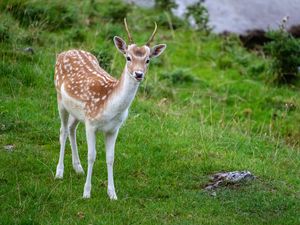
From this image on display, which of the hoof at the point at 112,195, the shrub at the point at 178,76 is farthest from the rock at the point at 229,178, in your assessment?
the shrub at the point at 178,76

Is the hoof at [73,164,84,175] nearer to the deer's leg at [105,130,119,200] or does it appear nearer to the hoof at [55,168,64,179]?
the hoof at [55,168,64,179]

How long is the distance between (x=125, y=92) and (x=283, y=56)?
7.86m

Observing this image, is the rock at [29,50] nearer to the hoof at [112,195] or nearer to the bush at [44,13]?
the bush at [44,13]

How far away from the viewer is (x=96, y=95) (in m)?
8.30

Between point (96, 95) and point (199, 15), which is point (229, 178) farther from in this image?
point (199, 15)

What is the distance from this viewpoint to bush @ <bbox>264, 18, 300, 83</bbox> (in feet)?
48.8

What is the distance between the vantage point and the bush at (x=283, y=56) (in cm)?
1487

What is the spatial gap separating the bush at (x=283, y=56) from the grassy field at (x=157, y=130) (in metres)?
0.35

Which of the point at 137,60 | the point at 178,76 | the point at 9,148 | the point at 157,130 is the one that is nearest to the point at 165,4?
the point at 178,76

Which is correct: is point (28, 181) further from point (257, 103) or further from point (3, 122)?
Result: point (257, 103)

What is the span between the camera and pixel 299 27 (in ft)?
59.3

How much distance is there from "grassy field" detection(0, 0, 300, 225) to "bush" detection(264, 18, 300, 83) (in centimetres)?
35

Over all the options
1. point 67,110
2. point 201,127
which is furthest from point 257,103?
point 67,110

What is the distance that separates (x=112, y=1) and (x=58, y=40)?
12.4 ft
